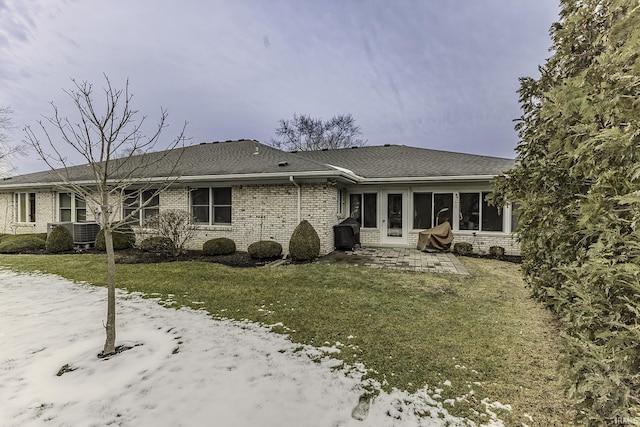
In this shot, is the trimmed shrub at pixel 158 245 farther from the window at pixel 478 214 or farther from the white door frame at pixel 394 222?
the window at pixel 478 214

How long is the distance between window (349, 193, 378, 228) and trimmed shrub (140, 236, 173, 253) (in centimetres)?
649

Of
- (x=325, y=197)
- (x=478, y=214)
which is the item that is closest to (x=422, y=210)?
(x=478, y=214)

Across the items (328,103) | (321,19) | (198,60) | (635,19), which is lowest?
(635,19)

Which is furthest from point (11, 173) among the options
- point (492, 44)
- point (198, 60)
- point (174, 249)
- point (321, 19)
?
point (492, 44)

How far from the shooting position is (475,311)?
460 cm

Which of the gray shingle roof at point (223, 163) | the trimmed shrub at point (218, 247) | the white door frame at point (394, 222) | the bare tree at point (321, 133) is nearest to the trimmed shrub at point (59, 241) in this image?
the gray shingle roof at point (223, 163)

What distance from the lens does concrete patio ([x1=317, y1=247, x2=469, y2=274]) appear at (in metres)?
7.52

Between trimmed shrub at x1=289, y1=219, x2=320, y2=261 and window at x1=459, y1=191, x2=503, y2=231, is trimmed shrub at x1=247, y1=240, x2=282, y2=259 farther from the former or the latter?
window at x1=459, y1=191, x2=503, y2=231

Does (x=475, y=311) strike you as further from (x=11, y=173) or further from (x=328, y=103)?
(x=11, y=173)

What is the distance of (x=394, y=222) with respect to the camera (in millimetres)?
11242

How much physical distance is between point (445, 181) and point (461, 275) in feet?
14.1

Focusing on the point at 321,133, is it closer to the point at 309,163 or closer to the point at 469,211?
the point at 309,163

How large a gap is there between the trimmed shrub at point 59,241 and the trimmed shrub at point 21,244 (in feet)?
3.74

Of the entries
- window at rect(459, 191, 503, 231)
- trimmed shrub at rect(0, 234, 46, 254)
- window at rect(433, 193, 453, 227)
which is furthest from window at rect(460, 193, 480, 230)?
trimmed shrub at rect(0, 234, 46, 254)
